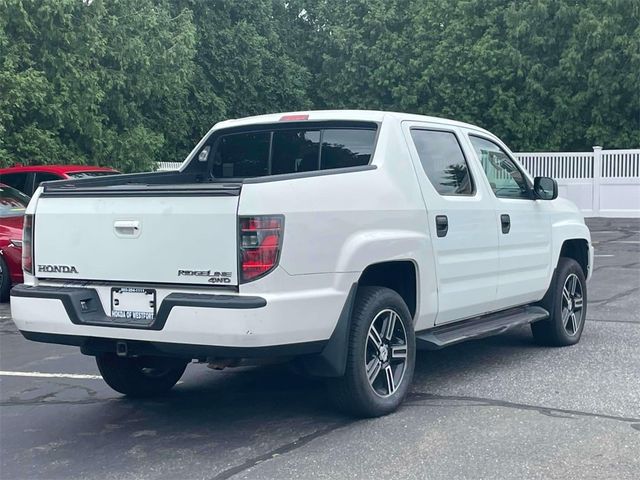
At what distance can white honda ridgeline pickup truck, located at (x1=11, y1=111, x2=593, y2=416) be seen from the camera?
5074 millimetres

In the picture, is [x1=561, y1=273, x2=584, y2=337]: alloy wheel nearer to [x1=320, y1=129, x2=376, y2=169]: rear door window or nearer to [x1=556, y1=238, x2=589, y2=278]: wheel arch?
[x1=556, y1=238, x2=589, y2=278]: wheel arch

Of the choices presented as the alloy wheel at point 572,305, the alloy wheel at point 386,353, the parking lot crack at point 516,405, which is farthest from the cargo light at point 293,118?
the alloy wheel at point 572,305

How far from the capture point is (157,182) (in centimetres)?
710

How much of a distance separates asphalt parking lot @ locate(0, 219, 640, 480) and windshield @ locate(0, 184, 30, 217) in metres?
4.33

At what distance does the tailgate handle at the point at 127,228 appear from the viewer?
534 centimetres

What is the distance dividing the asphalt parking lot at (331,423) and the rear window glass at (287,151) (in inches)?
63.6

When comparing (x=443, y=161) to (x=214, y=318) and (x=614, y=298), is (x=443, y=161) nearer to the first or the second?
(x=214, y=318)

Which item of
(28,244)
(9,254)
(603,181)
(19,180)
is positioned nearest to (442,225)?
(28,244)

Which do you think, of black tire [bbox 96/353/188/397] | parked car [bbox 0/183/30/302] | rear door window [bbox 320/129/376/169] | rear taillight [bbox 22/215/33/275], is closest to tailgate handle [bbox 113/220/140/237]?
rear taillight [bbox 22/215/33/275]

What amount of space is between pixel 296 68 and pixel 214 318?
2836 centimetres

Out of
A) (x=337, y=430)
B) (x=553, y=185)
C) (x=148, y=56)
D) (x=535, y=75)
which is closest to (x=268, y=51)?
(x=535, y=75)

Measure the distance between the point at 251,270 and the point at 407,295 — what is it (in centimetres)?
158

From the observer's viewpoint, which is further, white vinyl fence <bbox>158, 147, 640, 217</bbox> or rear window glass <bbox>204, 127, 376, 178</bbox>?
white vinyl fence <bbox>158, 147, 640, 217</bbox>

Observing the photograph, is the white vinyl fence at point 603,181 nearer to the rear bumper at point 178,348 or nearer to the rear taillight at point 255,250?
the rear bumper at point 178,348
